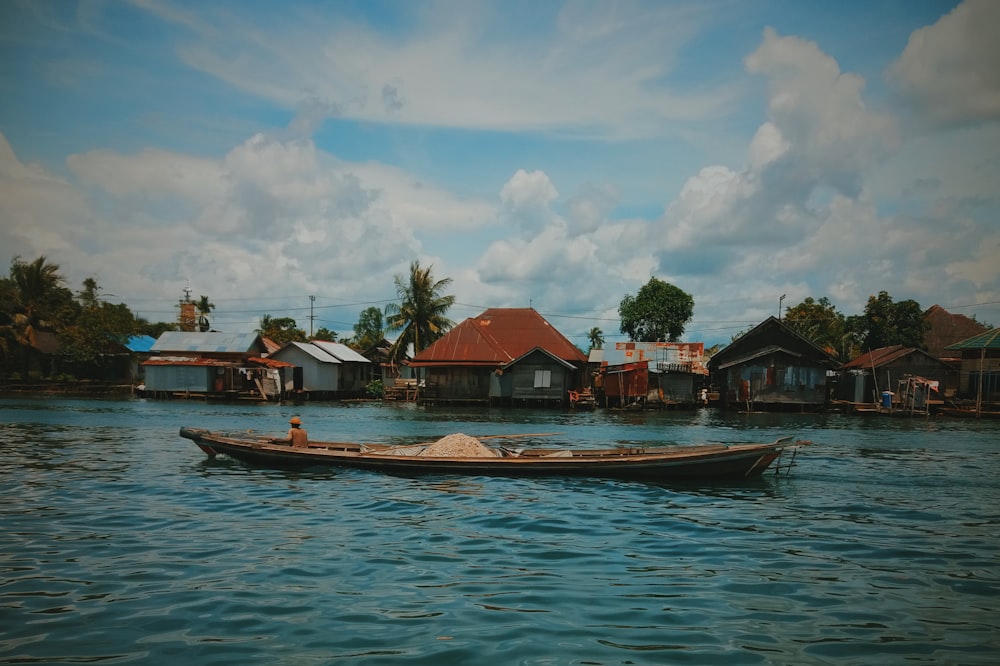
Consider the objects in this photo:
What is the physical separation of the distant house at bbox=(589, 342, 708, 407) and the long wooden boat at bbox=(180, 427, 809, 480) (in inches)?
986

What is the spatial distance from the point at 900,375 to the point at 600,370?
16.8 m

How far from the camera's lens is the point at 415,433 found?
2475cm

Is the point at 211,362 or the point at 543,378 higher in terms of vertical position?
the point at 211,362

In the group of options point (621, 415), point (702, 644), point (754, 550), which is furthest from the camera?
point (621, 415)

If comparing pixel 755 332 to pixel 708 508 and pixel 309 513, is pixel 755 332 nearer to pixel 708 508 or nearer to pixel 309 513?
pixel 708 508

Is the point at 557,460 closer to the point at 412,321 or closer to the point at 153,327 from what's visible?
the point at 412,321

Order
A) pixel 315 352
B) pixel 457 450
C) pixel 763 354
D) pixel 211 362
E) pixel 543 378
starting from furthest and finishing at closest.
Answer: pixel 315 352 < pixel 211 362 < pixel 543 378 < pixel 763 354 < pixel 457 450

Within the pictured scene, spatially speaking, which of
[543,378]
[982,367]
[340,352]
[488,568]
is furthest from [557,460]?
[340,352]

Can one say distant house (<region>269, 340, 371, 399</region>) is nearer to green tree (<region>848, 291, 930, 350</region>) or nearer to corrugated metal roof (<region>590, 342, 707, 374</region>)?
corrugated metal roof (<region>590, 342, 707, 374</region>)

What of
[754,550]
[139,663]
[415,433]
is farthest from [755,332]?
[139,663]

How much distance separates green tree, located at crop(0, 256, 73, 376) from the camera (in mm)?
45156

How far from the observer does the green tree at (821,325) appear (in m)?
47.7

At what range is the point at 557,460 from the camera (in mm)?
12672

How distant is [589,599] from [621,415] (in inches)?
1130
